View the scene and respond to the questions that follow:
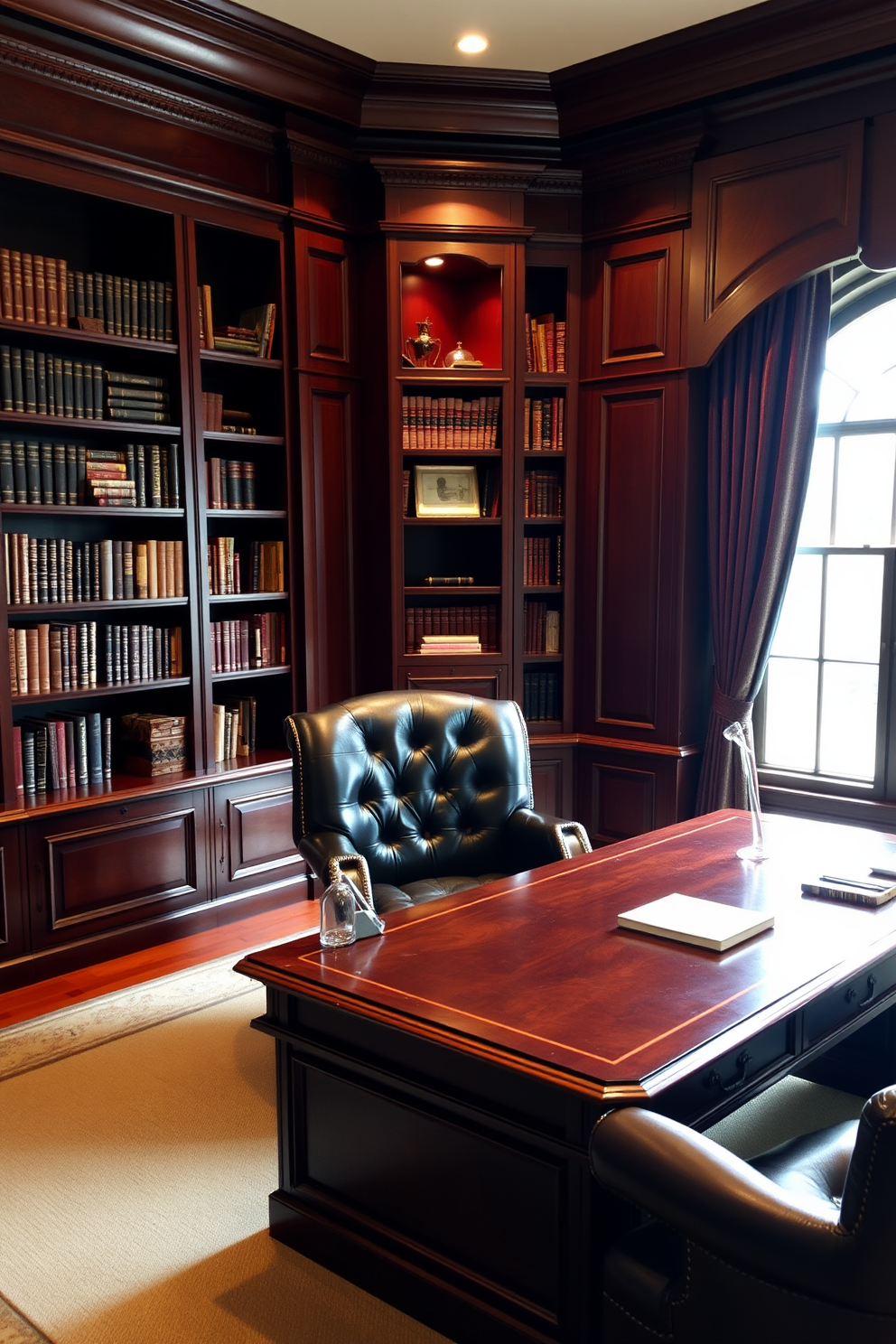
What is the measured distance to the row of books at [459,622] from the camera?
Answer: 480 cm

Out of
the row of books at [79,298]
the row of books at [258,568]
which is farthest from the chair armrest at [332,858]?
the row of books at [79,298]

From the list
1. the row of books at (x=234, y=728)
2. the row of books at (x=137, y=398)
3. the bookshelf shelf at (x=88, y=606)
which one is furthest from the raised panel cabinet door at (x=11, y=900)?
the row of books at (x=137, y=398)

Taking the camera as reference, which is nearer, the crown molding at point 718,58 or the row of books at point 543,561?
the crown molding at point 718,58

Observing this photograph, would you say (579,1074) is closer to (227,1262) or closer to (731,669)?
(227,1262)

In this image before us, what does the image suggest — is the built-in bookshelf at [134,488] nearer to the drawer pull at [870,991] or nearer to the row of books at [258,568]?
the row of books at [258,568]

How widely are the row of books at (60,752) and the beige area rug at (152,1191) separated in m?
0.79

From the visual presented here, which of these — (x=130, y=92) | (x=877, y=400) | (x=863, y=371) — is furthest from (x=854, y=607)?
(x=130, y=92)

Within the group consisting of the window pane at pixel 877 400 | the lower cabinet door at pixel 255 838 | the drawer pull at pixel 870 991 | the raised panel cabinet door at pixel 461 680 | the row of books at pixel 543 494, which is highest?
the window pane at pixel 877 400

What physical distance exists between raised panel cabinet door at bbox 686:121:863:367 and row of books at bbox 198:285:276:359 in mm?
1675

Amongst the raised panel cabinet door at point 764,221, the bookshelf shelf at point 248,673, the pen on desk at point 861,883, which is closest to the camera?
the pen on desk at point 861,883

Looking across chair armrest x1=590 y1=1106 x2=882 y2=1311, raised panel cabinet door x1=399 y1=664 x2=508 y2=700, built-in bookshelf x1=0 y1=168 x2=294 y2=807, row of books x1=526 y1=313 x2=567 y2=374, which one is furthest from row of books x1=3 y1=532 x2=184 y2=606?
chair armrest x1=590 y1=1106 x2=882 y2=1311

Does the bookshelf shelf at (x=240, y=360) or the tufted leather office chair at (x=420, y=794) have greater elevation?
the bookshelf shelf at (x=240, y=360)

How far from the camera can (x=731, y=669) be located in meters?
4.46

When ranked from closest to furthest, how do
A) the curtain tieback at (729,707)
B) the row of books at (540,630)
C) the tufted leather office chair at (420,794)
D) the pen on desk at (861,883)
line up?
1. the pen on desk at (861,883)
2. the tufted leather office chair at (420,794)
3. the curtain tieback at (729,707)
4. the row of books at (540,630)
